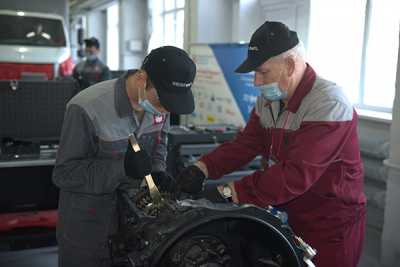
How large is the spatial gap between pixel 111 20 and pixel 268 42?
31.1 feet

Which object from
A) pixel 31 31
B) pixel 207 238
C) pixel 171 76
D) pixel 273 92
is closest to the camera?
pixel 207 238

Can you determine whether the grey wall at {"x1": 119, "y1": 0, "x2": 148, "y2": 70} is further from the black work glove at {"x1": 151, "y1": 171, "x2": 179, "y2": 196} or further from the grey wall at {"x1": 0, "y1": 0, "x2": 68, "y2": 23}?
the black work glove at {"x1": 151, "y1": 171, "x2": 179, "y2": 196}

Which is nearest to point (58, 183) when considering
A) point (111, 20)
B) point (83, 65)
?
point (83, 65)

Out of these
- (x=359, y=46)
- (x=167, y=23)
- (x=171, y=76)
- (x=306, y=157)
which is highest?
(x=167, y=23)

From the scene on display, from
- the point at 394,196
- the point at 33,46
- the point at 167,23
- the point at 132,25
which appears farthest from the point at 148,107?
the point at 132,25

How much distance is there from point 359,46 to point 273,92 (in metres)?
1.79

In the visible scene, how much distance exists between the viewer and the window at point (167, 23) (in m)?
6.50

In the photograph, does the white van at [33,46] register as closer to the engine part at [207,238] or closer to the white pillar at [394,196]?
the white pillar at [394,196]

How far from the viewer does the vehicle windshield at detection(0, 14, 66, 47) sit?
5750 mm

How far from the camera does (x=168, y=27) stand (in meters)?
7.00

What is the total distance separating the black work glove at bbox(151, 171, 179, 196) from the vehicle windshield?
495cm

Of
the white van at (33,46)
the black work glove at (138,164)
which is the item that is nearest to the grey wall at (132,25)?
the white van at (33,46)

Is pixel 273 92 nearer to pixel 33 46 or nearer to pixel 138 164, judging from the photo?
pixel 138 164

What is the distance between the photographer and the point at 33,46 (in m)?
5.76
